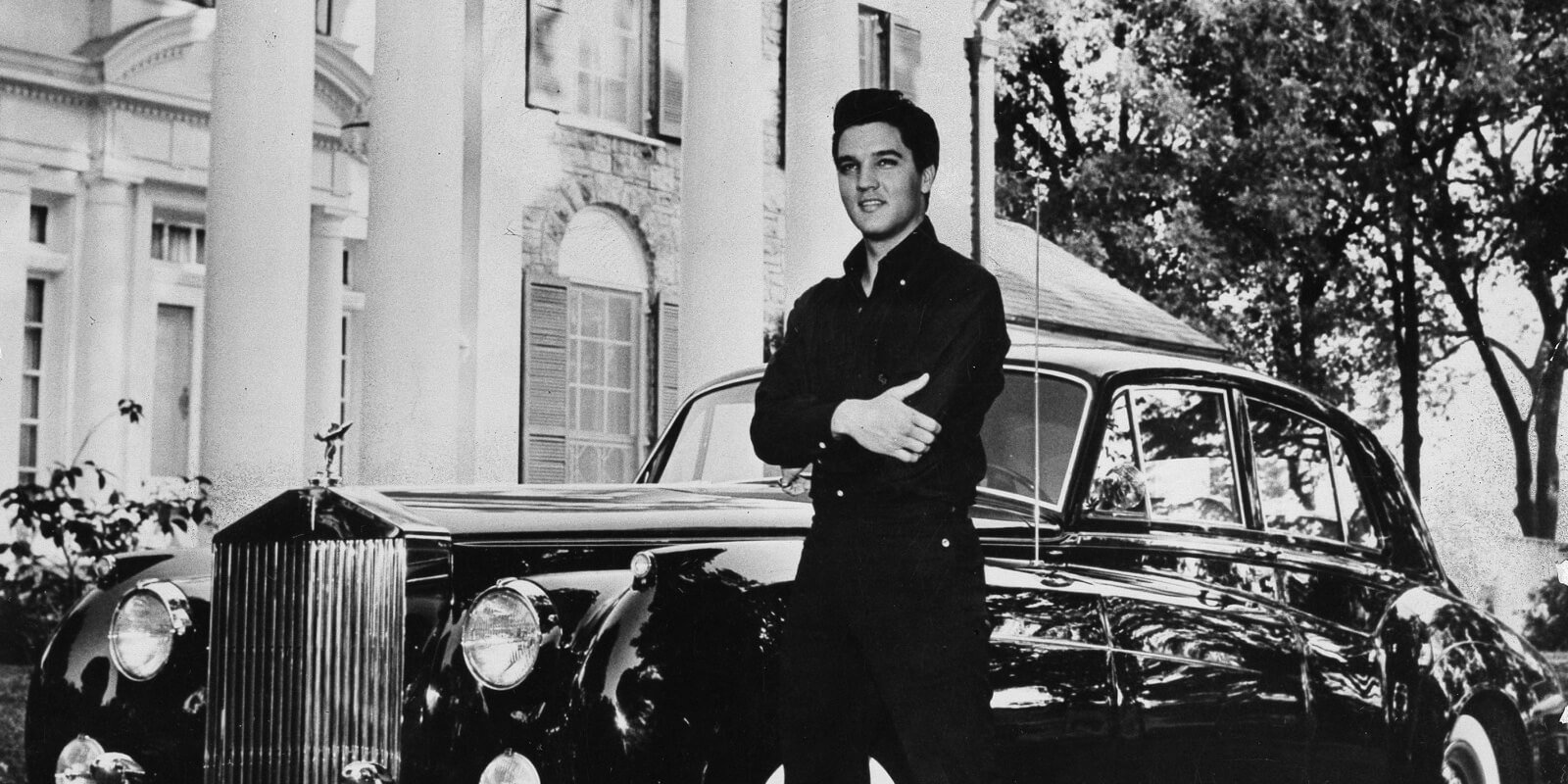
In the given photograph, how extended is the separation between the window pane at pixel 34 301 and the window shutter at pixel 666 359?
13.6ft

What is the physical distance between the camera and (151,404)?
35.2 feet

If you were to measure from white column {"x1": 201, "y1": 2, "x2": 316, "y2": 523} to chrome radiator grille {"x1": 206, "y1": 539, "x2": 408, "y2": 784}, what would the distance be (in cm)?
454

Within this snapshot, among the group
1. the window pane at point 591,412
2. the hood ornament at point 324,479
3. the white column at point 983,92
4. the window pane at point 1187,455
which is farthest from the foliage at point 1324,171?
the hood ornament at point 324,479

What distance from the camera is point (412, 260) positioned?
373 inches

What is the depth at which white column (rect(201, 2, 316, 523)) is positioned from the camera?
8164mm

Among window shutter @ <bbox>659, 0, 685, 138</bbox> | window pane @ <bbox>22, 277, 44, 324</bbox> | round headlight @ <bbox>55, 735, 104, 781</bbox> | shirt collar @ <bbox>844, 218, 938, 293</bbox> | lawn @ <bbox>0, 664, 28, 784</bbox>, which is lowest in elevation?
lawn @ <bbox>0, 664, 28, 784</bbox>

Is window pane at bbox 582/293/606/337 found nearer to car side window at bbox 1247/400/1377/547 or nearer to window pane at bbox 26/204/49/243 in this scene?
window pane at bbox 26/204/49/243

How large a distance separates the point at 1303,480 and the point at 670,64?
891cm

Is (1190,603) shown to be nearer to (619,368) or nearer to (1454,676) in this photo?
(1454,676)

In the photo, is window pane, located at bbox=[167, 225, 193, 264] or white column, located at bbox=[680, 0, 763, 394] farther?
window pane, located at bbox=[167, 225, 193, 264]

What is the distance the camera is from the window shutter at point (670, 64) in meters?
12.9

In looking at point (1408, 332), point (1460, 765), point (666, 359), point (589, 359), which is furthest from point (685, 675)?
point (1408, 332)

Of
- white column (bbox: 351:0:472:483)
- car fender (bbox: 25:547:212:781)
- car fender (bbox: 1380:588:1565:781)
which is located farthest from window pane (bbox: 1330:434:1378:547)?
white column (bbox: 351:0:472:483)

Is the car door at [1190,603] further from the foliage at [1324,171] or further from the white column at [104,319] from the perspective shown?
the foliage at [1324,171]
